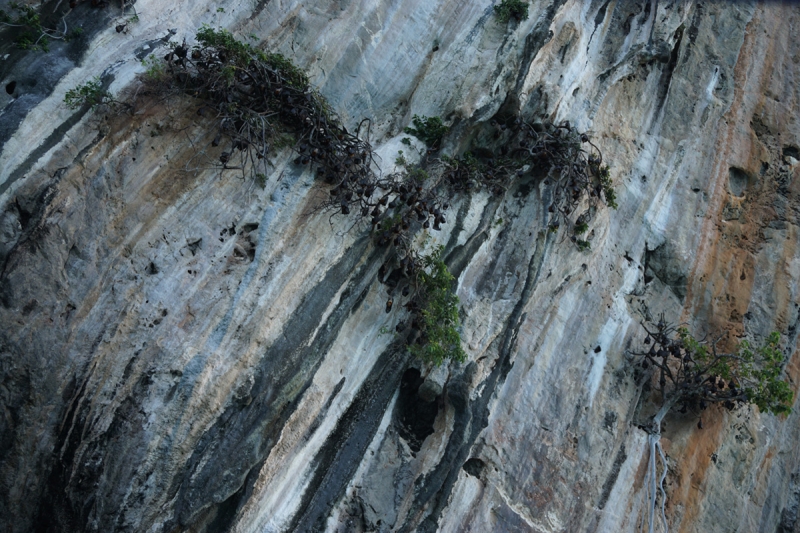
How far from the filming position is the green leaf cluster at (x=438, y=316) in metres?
5.43

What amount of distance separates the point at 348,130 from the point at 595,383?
3.24 m

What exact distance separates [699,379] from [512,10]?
12.9 ft

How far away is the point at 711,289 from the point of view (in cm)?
674

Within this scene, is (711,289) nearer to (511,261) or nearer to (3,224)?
(511,261)

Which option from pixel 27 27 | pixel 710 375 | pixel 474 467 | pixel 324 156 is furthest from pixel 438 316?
pixel 27 27

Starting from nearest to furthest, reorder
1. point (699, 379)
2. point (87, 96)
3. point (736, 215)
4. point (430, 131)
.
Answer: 1. point (87, 96)
2. point (699, 379)
3. point (430, 131)
4. point (736, 215)

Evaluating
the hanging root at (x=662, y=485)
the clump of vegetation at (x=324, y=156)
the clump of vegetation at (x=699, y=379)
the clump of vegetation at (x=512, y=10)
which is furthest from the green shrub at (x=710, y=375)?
the clump of vegetation at (x=512, y=10)

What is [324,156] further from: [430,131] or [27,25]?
[27,25]

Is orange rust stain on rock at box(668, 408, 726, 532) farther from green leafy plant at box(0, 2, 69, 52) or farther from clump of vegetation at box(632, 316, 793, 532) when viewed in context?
green leafy plant at box(0, 2, 69, 52)

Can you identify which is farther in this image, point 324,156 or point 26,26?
point 324,156

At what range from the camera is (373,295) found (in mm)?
5609

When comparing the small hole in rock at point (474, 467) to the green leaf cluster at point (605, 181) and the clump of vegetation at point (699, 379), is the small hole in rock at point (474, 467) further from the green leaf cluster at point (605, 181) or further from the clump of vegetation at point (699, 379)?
the green leaf cluster at point (605, 181)

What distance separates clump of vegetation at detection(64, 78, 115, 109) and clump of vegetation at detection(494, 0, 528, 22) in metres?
3.76

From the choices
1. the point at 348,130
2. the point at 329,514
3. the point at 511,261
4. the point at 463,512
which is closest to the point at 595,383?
the point at 511,261
